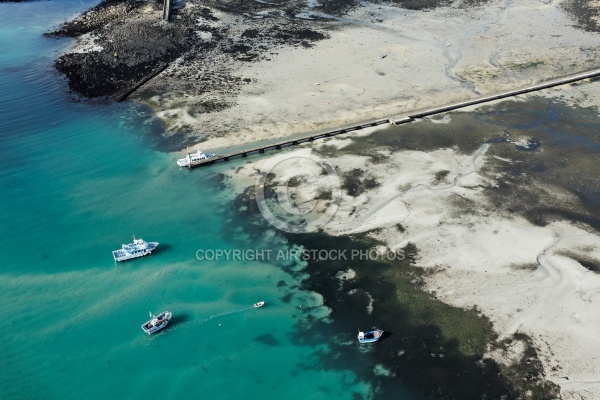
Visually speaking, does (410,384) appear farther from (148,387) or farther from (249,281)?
(148,387)

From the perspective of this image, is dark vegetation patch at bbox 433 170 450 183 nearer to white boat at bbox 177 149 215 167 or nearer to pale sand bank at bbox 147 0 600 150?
pale sand bank at bbox 147 0 600 150

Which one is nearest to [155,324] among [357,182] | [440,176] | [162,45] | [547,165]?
[357,182]

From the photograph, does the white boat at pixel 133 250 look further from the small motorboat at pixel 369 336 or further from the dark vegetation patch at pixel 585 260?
the dark vegetation patch at pixel 585 260

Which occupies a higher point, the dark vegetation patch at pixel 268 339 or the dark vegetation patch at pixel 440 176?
the dark vegetation patch at pixel 440 176

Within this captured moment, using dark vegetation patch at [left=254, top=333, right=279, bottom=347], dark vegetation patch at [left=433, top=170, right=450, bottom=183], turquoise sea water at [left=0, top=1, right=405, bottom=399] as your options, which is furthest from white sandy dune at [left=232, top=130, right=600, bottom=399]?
dark vegetation patch at [left=254, top=333, right=279, bottom=347]
